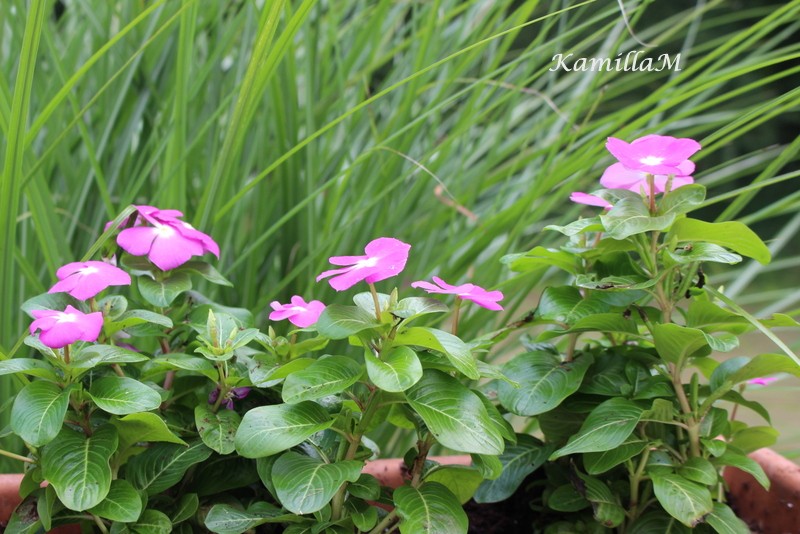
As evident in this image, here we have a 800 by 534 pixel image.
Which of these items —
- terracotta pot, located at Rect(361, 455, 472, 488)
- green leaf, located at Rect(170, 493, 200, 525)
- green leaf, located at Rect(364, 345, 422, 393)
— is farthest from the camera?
terracotta pot, located at Rect(361, 455, 472, 488)

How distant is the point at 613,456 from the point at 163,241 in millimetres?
354

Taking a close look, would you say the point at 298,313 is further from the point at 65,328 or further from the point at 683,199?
the point at 683,199

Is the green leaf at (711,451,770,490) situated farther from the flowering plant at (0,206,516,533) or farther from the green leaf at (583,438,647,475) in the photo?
the flowering plant at (0,206,516,533)

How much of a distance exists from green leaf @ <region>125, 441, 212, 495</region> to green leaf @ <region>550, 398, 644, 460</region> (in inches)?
9.7

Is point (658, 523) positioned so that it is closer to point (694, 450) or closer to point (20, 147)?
point (694, 450)

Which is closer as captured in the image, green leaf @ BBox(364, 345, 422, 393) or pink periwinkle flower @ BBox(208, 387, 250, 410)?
green leaf @ BBox(364, 345, 422, 393)

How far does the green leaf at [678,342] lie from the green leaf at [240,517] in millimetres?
277

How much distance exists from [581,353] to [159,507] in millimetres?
348

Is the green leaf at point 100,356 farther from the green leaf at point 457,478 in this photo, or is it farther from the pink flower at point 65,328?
the green leaf at point 457,478

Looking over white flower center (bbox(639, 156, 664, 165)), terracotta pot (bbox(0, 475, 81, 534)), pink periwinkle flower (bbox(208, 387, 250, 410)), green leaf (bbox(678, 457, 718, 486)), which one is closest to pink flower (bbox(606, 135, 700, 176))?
white flower center (bbox(639, 156, 664, 165))

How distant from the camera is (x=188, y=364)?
0.54 m

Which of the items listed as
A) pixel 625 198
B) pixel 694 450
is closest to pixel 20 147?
pixel 625 198

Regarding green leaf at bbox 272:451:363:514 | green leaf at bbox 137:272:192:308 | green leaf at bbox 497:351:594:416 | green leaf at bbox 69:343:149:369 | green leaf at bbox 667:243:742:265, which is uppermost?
green leaf at bbox 667:243:742:265

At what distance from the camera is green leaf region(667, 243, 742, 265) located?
53 cm
